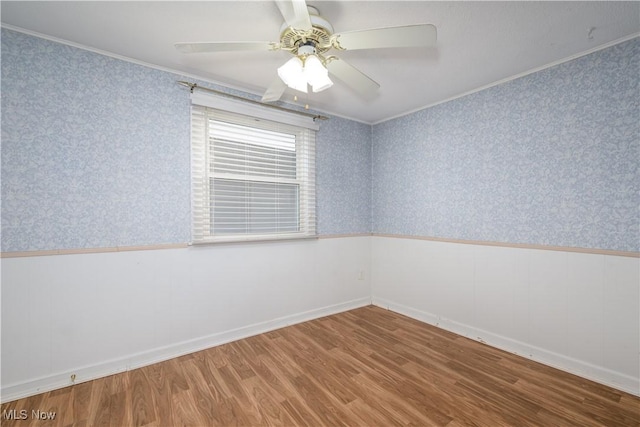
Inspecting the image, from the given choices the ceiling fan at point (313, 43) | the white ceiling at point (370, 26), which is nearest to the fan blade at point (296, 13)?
the ceiling fan at point (313, 43)

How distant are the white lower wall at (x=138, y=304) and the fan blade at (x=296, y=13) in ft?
6.40

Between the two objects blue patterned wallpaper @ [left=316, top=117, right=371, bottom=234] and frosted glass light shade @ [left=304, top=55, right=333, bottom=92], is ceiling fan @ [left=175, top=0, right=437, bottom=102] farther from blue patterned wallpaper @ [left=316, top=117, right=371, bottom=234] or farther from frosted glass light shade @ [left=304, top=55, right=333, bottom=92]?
blue patterned wallpaper @ [left=316, top=117, right=371, bottom=234]

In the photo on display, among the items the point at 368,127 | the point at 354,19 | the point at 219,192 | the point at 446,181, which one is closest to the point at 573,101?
the point at 446,181

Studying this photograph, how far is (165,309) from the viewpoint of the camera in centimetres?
239

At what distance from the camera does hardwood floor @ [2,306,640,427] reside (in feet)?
5.59

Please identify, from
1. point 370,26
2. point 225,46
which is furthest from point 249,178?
point 370,26

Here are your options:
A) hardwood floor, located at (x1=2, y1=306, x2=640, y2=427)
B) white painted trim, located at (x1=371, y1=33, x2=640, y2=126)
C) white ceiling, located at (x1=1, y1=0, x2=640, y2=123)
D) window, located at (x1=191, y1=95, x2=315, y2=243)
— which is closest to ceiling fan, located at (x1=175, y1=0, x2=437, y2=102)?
white ceiling, located at (x1=1, y1=0, x2=640, y2=123)

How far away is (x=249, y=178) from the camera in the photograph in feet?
9.24

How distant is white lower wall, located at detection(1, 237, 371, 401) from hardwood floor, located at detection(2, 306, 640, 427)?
0.48 feet

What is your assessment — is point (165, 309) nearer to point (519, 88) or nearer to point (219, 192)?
point (219, 192)

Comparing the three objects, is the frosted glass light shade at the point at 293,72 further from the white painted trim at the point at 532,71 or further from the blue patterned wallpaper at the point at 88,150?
the white painted trim at the point at 532,71

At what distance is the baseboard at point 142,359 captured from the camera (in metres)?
1.89

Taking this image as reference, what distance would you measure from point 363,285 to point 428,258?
3.15 feet

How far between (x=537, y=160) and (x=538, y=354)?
162cm
